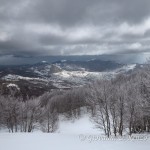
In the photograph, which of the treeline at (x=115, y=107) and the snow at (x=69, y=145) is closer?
the snow at (x=69, y=145)

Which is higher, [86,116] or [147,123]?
[147,123]

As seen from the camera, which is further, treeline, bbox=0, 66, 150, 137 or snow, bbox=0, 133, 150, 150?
treeline, bbox=0, 66, 150, 137

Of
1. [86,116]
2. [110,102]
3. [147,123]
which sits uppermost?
[110,102]

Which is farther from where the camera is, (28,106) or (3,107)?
(28,106)

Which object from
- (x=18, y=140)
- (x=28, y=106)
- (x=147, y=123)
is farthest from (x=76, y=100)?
(x=18, y=140)

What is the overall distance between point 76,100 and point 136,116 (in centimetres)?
9411

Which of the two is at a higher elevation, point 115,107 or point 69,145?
point 115,107

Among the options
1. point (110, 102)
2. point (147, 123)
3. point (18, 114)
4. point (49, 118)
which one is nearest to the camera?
point (110, 102)

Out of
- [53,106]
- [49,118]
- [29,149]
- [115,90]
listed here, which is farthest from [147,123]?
[53,106]

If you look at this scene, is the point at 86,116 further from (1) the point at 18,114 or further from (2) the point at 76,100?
(1) the point at 18,114

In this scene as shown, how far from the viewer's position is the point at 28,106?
63.8 meters

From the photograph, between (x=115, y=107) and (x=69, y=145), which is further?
(x=115, y=107)

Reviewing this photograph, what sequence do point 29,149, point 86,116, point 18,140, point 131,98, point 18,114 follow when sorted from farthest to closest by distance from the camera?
1. point 86,116
2. point 18,114
3. point 131,98
4. point 18,140
5. point 29,149

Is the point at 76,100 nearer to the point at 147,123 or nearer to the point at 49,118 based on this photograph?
the point at 49,118
